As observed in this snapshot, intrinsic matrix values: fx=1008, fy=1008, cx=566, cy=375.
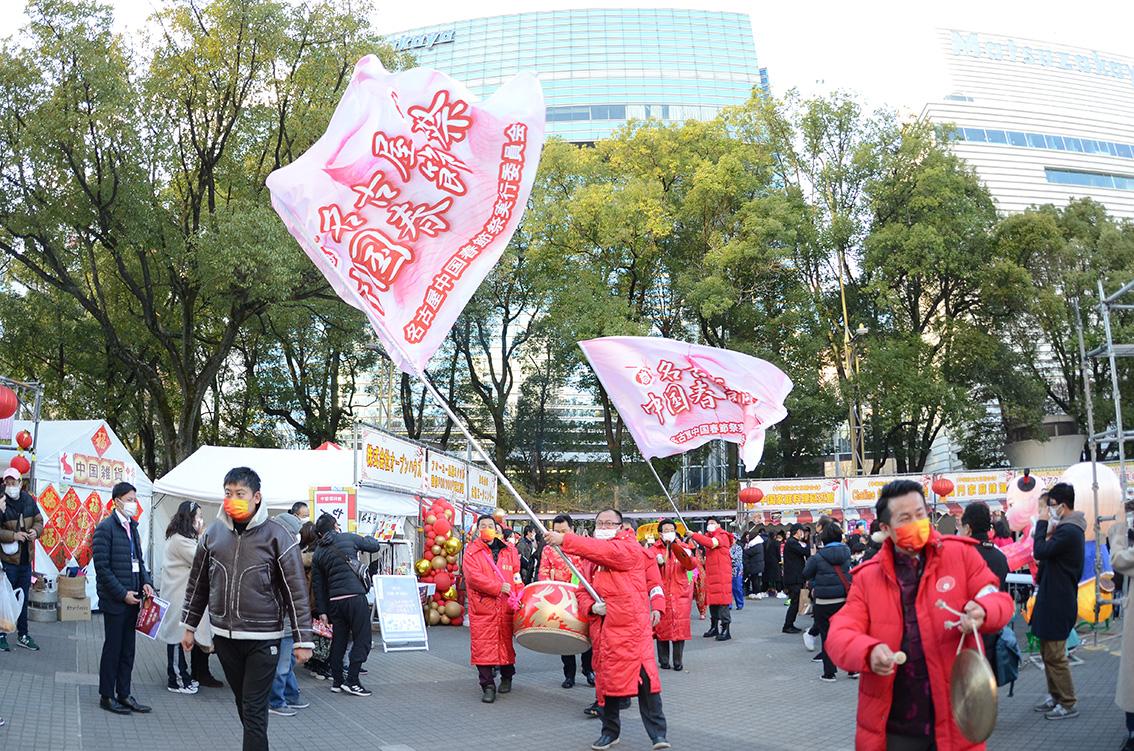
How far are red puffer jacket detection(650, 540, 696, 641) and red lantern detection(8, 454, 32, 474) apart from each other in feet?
30.7

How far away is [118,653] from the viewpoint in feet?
29.0

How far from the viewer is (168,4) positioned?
2527 centimetres

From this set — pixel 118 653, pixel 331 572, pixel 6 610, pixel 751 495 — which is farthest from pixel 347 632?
pixel 751 495

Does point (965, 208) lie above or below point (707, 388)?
above

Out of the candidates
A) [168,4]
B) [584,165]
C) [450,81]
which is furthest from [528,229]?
[450,81]

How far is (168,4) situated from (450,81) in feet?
66.8

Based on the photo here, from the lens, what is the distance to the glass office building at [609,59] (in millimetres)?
78938

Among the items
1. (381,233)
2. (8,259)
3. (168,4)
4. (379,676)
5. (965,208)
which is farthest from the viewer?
(965,208)

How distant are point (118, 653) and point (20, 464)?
7231 millimetres

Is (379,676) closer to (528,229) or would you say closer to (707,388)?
(707,388)

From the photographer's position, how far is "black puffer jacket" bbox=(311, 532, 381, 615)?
35.1 ft

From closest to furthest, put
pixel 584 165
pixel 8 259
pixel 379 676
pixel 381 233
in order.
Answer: pixel 381 233 → pixel 379 676 → pixel 8 259 → pixel 584 165

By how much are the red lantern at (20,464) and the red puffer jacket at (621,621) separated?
34.5 feet

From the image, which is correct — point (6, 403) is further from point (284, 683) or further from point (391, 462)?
point (284, 683)
